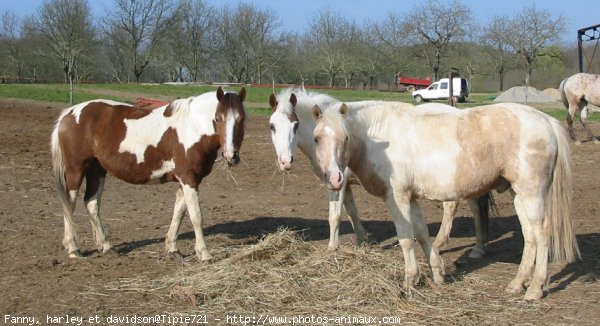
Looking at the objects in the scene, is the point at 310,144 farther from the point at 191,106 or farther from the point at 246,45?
the point at 246,45

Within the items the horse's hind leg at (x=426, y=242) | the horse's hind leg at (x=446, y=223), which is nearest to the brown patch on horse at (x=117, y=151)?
the horse's hind leg at (x=426, y=242)

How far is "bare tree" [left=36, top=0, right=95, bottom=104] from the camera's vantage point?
5212cm

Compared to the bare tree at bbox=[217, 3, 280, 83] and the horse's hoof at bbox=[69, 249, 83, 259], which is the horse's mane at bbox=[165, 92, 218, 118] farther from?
the bare tree at bbox=[217, 3, 280, 83]

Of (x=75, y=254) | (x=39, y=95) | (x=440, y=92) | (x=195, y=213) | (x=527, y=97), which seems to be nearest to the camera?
(x=195, y=213)

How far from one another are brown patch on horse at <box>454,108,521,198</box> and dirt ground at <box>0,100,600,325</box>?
106 centimetres

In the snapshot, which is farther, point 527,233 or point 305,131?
point 305,131

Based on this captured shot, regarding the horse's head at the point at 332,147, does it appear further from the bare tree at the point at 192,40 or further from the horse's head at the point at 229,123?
the bare tree at the point at 192,40

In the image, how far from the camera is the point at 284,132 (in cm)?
588

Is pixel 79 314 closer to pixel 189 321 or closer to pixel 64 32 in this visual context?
pixel 189 321

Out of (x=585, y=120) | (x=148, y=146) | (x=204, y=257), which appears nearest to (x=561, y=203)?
(x=204, y=257)

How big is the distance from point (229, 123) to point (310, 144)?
99 centimetres

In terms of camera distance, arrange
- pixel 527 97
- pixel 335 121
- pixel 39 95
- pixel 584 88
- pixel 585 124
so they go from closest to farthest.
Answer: pixel 335 121 → pixel 585 124 → pixel 584 88 → pixel 39 95 → pixel 527 97

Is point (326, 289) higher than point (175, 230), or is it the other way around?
point (175, 230)

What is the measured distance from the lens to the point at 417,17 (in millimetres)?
57750
